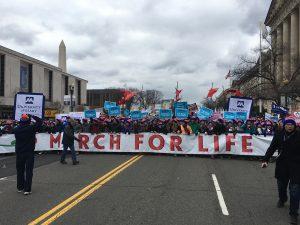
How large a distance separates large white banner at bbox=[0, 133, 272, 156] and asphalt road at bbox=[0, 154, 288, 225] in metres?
3.83

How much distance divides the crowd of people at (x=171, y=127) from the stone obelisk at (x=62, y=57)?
321 feet

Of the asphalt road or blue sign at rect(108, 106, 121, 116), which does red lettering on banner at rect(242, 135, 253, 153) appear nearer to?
the asphalt road

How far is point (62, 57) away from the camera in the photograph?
124m

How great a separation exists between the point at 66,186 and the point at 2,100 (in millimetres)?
80949

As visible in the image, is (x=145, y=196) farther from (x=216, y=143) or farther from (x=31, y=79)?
(x=31, y=79)

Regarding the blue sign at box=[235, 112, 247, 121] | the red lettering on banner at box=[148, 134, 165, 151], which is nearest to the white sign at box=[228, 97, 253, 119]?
the blue sign at box=[235, 112, 247, 121]

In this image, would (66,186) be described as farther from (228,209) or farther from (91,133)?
(91,133)

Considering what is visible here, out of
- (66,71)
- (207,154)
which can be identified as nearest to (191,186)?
(207,154)

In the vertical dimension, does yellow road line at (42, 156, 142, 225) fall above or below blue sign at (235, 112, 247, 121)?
below

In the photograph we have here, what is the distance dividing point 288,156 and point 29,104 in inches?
530

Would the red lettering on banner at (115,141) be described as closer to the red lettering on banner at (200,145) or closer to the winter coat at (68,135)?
the red lettering on banner at (200,145)

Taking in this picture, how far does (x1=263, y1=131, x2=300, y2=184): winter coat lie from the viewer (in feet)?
23.9

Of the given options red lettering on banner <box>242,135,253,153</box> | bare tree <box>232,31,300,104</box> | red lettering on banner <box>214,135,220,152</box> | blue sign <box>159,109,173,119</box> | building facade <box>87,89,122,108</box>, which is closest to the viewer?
red lettering on banner <box>242,135,253,153</box>

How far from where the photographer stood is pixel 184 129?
64.8 ft
